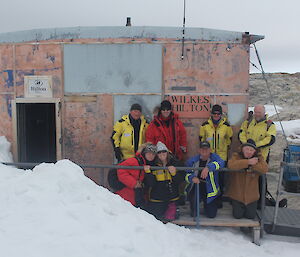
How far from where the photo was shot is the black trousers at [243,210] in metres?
5.35

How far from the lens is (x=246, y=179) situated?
5.25 m

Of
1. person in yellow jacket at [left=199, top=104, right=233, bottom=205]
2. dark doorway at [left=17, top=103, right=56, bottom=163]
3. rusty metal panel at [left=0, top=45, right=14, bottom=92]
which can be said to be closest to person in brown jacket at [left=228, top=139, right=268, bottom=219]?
person in yellow jacket at [left=199, top=104, right=233, bottom=205]

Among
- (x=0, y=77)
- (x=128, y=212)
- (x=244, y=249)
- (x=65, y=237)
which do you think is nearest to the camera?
(x=65, y=237)

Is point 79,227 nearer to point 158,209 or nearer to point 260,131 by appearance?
point 158,209

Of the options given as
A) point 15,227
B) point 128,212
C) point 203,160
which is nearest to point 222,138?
point 203,160

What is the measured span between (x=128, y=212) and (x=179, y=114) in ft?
9.45

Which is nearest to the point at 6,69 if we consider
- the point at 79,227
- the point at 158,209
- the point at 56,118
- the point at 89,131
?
the point at 56,118

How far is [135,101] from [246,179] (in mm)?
2752

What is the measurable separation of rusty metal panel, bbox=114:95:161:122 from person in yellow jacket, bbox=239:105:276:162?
5.93ft

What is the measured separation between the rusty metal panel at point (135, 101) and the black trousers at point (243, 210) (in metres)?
2.43

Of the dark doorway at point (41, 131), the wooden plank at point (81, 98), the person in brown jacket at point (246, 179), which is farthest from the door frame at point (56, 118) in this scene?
the person in brown jacket at point (246, 179)

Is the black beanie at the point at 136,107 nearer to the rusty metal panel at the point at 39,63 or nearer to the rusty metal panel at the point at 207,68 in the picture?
the rusty metal panel at the point at 207,68

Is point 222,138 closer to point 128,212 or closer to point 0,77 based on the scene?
point 128,212

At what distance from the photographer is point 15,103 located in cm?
710
